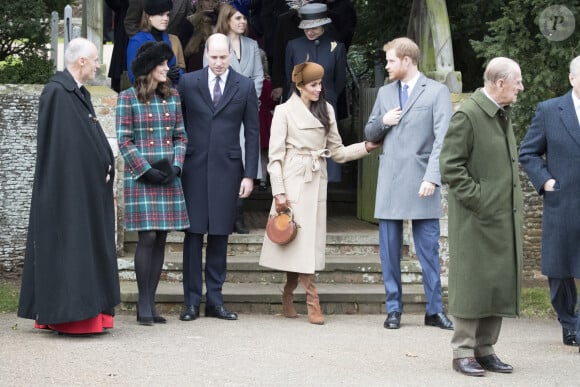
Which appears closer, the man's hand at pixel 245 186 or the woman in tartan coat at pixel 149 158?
the woman in tartan coat at pixel 149 158

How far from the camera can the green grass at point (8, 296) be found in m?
10.6

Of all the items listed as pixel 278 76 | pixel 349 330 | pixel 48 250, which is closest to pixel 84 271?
pixel 48 250

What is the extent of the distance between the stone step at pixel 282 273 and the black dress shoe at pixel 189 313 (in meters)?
1.10

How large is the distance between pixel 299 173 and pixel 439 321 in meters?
1.50

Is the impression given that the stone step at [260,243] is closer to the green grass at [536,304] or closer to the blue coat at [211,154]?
the green grass at [536,304]

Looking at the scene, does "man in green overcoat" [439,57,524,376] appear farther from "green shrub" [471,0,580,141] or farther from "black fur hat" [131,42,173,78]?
"green shrub" [471,0,580,141]

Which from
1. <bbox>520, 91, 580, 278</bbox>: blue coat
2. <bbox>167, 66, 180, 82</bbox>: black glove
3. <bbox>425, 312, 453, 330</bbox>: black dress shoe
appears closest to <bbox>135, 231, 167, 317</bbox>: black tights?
<bbox>167, 66, 180, 82</bbox>: black glove

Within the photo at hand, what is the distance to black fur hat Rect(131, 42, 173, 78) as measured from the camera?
9539 millimetres

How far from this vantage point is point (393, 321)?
387 inches

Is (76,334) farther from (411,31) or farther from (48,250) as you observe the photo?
(411,31)

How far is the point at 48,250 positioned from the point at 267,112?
157 inches

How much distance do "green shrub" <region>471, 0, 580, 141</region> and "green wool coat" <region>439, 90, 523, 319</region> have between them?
3864mm

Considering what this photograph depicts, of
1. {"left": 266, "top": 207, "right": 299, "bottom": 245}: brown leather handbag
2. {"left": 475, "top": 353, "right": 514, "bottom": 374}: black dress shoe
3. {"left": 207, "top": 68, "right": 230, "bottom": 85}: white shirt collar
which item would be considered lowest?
{"left": 475, "top": 353, "right": 514, "bottom": 374}: black dress shoe

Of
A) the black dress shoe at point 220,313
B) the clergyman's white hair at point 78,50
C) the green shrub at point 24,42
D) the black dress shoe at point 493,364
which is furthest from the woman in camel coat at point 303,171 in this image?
the green shrub at point 24,42
